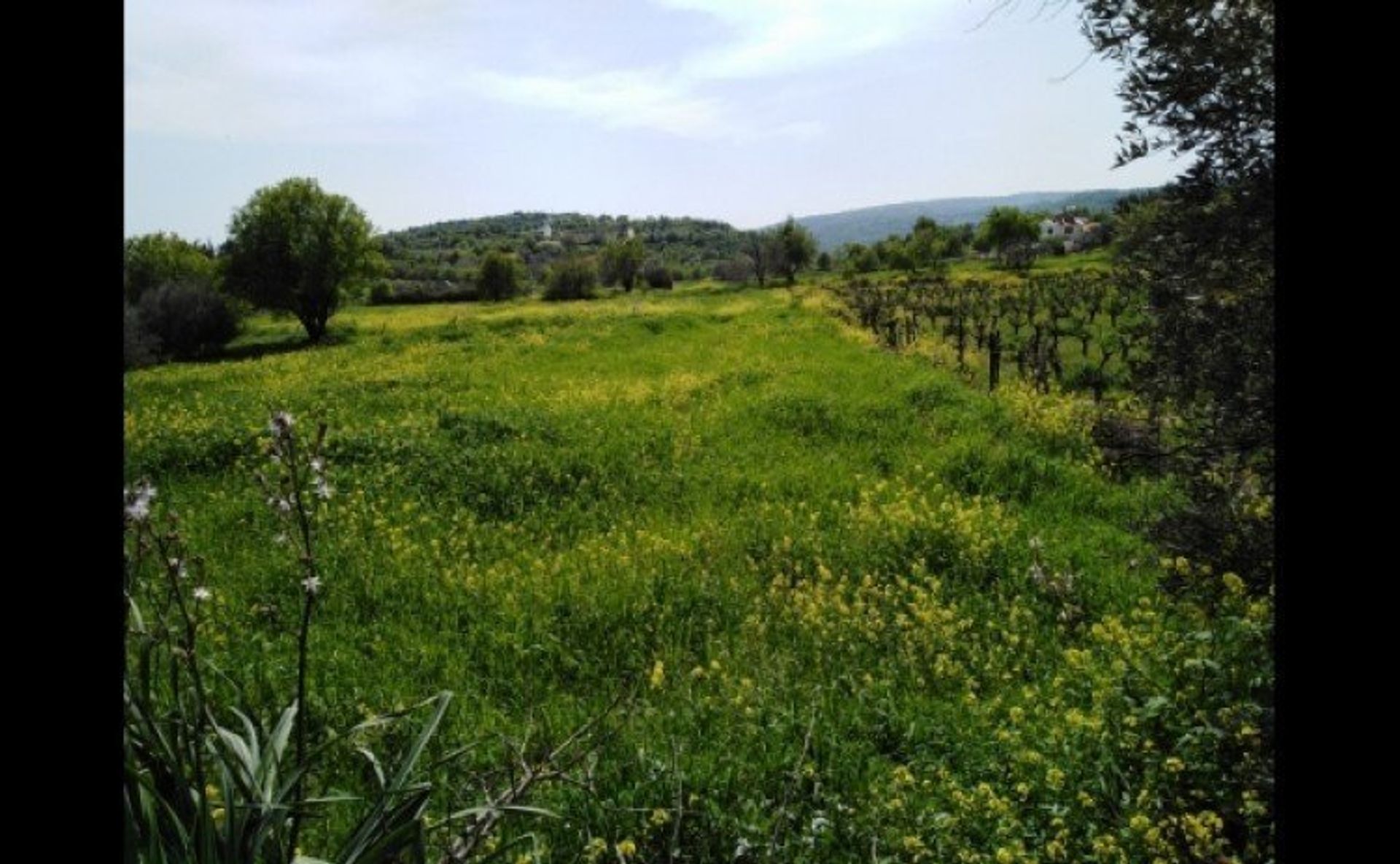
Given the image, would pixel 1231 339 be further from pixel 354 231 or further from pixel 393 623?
pixel 354 231

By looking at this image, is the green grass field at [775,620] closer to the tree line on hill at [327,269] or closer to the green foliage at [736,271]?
the tree line on hill at [327,269]

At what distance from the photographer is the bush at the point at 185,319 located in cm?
3966

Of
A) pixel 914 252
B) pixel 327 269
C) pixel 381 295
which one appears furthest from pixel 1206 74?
pixel 914 252

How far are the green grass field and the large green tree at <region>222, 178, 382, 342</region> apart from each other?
2753cm

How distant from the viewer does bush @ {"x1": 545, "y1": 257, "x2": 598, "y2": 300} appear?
236 ft

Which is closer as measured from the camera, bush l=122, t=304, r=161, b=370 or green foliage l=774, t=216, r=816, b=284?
bush l=122, t=304, r=161, b=370

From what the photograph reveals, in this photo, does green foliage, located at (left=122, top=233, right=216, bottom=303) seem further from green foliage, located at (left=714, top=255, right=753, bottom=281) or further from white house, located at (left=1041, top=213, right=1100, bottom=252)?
white house, located at (left=1041, top=213, right=1100, bottom=252)

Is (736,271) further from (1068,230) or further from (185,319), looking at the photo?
(185,319)

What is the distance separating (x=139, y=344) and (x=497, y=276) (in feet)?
125

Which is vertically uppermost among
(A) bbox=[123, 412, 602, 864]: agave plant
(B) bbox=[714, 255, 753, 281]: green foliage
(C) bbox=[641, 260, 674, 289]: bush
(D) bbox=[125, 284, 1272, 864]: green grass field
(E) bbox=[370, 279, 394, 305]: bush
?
(B) bbox=[714, 255, 753, 281]: green foliage

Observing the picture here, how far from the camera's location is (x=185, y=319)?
1578 inches

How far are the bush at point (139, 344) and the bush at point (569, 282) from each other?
1389 inches

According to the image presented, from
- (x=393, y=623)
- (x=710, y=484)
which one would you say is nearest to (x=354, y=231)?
(x=710, y=484)

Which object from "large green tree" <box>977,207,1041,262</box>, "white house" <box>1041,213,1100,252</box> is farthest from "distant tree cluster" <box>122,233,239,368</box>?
"white house" <box>1041,213,1100,252</box>
